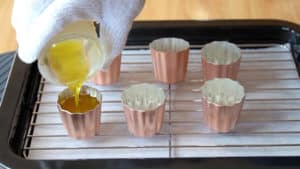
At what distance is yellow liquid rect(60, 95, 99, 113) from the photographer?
0.75 meters

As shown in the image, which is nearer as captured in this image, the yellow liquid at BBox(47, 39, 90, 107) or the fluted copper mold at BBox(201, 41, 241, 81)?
the yellow liquid at BBox(47, 39, 90, 107)

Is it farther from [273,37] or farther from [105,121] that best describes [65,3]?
[273,37]

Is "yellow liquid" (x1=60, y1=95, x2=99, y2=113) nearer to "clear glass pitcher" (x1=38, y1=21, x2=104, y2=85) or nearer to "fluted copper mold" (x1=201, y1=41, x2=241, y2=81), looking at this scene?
"clear glass pitcher" (x1=38, y1=21, x2=104, y2=85)

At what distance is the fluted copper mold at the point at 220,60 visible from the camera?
2.68ft

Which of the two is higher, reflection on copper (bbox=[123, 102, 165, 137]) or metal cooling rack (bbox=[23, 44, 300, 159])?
reflection on copper (bbox=[123, 102, 165, 137])

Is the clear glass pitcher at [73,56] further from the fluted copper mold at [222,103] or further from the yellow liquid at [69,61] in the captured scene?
the fluted copper mold at [222,103]

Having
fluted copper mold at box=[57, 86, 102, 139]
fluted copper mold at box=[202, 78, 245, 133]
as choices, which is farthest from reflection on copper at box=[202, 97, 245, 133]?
fluted copper mold at box=[57, 86, 102, 139]

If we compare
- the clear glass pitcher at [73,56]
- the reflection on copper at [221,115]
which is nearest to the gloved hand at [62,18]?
the clear glass pitcher at [73,56]

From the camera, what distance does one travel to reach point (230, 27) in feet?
2.95

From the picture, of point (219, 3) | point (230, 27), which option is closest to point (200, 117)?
point (230, 27)

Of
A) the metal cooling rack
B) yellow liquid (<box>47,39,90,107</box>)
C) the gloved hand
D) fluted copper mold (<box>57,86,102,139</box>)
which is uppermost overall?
the gloved hand

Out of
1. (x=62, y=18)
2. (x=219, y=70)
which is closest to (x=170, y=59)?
(x=219, y=70)

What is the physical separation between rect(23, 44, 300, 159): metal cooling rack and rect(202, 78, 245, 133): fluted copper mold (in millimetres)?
15

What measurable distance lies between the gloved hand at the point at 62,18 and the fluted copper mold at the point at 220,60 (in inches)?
6.7
